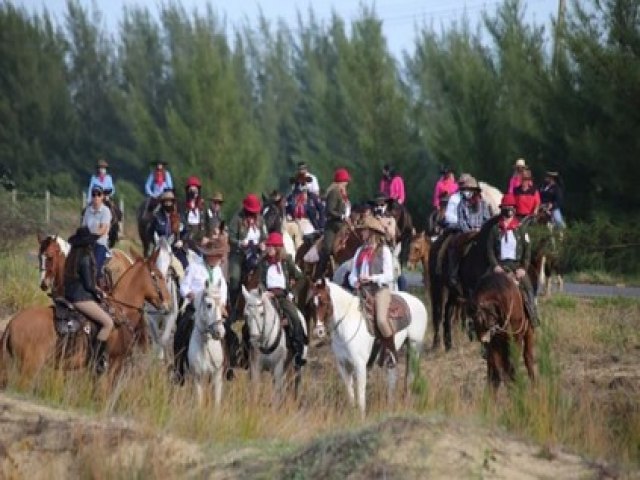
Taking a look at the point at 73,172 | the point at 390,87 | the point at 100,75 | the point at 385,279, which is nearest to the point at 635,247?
the point at 385,279

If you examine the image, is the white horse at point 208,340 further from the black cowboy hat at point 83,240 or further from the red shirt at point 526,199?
the red shirt at point 526,199

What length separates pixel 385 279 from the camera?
2366cm

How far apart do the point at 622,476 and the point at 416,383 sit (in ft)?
15.6

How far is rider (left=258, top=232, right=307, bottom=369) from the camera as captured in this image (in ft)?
76.8

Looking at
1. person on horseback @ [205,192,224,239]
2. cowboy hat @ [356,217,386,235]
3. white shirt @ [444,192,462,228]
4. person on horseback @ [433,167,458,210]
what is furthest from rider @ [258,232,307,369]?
person on horseback @ [433,167,458,210]

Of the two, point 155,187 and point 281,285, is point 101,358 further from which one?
point 155,187

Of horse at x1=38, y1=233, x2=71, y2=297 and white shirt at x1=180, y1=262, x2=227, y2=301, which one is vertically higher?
horse at x1=38, y1=233, x2=71, y2=297

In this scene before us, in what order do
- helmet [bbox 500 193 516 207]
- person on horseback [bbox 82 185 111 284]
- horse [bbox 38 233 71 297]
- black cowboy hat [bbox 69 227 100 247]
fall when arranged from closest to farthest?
black cowboy hat [bbox 69 227 100 247] → helmet [bbox 500 193 516 207] → horse [bbox 38 233 71 297] → person on horseback [bbox 82 185 111 284]

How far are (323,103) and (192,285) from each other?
3352cm

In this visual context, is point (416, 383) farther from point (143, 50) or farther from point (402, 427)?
point (143, 50)

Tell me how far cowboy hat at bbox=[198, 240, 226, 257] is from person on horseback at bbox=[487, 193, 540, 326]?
369 cm

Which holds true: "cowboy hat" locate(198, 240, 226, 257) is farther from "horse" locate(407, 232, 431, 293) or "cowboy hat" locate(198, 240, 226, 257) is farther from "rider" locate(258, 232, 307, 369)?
"horse" locate(407, 232, 431, 293)

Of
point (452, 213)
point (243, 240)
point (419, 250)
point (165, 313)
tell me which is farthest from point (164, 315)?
point (419, 250)

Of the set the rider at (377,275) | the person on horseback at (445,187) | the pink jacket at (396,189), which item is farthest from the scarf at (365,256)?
the pink jacket at (396,189)
